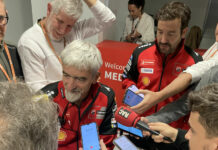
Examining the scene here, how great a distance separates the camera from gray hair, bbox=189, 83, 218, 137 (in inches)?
28.9

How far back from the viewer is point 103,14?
1.69 m

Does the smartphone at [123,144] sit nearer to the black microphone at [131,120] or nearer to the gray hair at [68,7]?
the black microphone at [131,120]

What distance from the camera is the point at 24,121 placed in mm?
465

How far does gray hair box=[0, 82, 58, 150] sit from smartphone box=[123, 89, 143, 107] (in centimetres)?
84

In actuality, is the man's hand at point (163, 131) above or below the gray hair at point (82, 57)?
below

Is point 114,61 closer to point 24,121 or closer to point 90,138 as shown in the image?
point 90,138

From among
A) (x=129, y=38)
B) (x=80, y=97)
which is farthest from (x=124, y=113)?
(x=129, y=38)

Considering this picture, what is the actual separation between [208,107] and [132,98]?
650 mm

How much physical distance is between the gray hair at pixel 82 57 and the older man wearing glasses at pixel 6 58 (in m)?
0.36

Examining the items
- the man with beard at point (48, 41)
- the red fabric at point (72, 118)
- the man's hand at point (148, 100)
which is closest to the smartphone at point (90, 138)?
the red fabric at point (72, 118)

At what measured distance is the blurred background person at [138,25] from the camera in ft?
10.2

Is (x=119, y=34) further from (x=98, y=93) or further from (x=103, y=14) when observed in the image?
(x=98, y=93)

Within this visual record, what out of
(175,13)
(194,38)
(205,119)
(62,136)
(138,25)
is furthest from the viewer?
(194,38)

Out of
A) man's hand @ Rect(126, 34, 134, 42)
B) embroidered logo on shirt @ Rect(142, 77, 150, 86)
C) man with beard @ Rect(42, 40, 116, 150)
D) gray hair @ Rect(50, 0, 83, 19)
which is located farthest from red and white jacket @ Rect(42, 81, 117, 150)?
man's hand @ Rect(126, 34, 134, 42)
